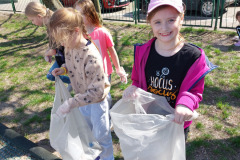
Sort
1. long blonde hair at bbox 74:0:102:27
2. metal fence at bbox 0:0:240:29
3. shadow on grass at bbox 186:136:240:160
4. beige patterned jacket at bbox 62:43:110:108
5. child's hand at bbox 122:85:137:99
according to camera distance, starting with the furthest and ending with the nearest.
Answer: metal fence at bbox 0:0:240:29 < shadow on grass at bbox 186:136:240:160 < long blonde hair at bbox 74:0:102:27 < beige patterned jacket at bbox 62:43:110:108 < child's hand at bbox 122:85:137:99

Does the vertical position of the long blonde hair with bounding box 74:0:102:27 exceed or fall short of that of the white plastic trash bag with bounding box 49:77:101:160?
it exceeds it

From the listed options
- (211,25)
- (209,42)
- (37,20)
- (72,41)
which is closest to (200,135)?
(72,41)

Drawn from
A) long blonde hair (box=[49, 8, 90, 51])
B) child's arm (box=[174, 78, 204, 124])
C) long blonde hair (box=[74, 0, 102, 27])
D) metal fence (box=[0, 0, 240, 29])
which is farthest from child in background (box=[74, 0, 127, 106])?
metal fence (box=[0, 0, 240, 29])

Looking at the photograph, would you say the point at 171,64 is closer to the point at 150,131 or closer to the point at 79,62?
the point at 150,131

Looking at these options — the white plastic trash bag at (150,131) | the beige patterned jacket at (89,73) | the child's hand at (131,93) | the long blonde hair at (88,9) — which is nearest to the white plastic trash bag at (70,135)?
the beige patterned jacket at (89,73)

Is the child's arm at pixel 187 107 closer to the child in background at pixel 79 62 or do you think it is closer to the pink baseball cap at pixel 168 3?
the pink baseball cap at pixel 168 3

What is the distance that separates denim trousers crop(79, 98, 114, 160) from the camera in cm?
202

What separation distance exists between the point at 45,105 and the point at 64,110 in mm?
2021

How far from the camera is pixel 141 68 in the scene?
5.36 ft

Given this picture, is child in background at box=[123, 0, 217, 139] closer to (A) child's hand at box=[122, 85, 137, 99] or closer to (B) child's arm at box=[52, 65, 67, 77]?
(A) child's hand at box=[122, 85, 137, 99]

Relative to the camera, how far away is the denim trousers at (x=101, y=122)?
2.02m

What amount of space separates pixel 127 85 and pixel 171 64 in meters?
2.40

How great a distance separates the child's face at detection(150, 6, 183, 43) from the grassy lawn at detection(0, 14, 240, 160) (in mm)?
734

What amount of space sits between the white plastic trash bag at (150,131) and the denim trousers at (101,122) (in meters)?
0.35
